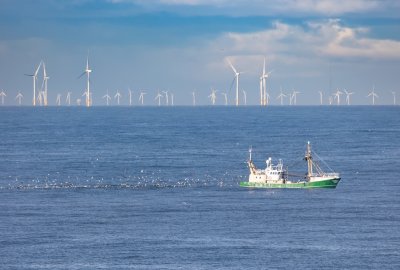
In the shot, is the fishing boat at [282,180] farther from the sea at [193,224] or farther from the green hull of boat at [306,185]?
the sea at [193,224]

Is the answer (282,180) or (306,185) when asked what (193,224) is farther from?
(282,180)


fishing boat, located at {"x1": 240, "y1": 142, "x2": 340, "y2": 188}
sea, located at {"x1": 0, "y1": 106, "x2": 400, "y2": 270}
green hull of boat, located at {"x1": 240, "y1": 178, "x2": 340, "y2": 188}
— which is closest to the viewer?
sea, located at {"x1": 0, "y1": 106, "x2": 400, "y2": 270}

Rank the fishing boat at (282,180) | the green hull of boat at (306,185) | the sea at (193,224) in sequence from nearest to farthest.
Result: 1. the sea at (193,224)
2. the green hull of boat at (306,185)
3. the fishing boat at (282,180)

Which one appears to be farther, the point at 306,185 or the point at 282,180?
the point at 282,180

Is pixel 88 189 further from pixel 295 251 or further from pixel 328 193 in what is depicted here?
pixel 295 251

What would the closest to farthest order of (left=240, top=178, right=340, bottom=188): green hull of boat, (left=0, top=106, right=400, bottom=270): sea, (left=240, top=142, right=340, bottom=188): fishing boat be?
(left=0, top=106, right=400, bottom=270): sea → (left=240, top=178, right=340, bottom=188): green hull of boat → (left=240, top=142, right=340, bottom=188): fishing boat

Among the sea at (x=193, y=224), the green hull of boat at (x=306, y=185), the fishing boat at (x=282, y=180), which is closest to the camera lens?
the sea at (x=193, y=224)

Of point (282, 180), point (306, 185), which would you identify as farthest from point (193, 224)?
point (282, 180)

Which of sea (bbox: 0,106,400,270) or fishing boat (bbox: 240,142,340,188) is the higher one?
fishing boat (bbox: 240,142,340,188)

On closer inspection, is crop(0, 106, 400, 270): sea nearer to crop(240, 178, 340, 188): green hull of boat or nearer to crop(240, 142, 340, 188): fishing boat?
crop(240, 178, 340, 188): green hull of boat

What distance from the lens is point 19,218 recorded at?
129 meters

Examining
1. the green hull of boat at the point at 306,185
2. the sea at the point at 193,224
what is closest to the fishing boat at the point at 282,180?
the green hull of boat at the point at 306,185

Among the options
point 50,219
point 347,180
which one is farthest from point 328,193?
point 50,219

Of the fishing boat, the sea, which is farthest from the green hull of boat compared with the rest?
the sea
